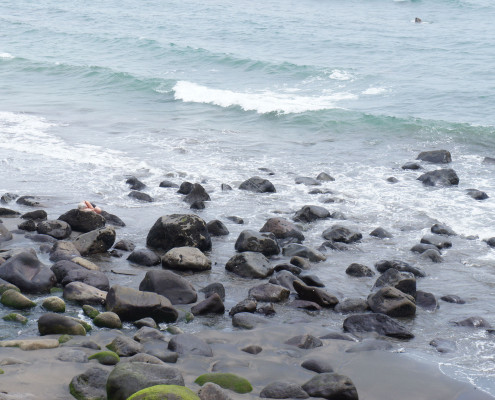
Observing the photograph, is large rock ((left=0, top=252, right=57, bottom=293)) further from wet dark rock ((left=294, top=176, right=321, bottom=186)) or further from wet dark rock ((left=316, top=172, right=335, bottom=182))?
wet dark rock ((left=316, top=172, right=335, bottom=182))

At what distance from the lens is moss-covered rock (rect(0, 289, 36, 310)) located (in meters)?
9.14

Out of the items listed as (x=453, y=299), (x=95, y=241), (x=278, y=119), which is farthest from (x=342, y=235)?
(x=278, y=119)

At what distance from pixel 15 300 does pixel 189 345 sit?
2.44 m

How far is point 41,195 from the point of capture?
1495 cm

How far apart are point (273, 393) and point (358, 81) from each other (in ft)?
75.5

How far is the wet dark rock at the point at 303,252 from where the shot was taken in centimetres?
1176

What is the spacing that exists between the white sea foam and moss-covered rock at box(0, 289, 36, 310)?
1588cm

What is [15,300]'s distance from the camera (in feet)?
30.0

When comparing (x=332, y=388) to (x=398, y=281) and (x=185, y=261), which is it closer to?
(x=398, y=281)

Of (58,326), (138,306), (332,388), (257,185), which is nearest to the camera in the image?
(332,388)

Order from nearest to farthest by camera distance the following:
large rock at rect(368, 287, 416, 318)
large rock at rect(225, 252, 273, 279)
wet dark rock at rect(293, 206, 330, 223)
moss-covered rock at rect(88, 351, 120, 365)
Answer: moss-covered rock at rect(88, 351, 120, 365)
large rock at rect(368, 287, 416, 318)
large rock at rect(225, 252, 273, 279)
wet dark rock at rect(293, 206, 330, 223)

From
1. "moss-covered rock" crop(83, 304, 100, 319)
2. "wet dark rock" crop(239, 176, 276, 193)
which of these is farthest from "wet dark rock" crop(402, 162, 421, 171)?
"moss-covered rock" crop(83, 304, 100, 319)

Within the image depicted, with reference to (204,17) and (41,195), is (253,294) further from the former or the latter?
(204,17)

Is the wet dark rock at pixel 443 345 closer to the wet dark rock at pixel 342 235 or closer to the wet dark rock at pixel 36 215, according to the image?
the wet dark rock at pixel 342 235
